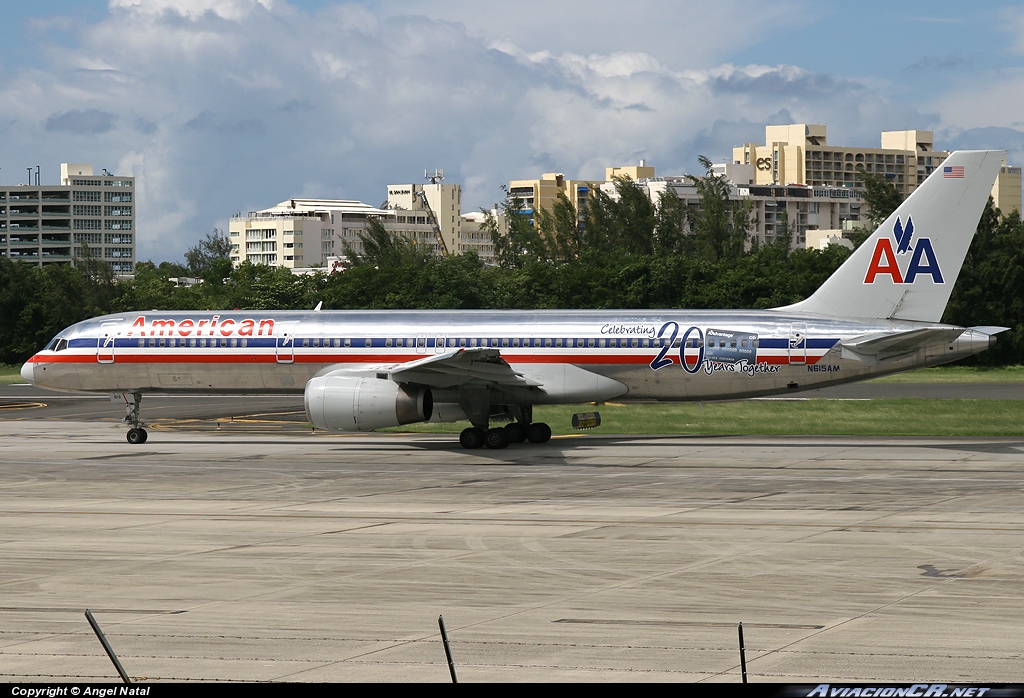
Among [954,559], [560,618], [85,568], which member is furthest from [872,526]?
[85,568]

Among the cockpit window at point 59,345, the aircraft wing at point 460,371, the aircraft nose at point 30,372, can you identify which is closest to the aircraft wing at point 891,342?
the aircraft wing at point 460,371

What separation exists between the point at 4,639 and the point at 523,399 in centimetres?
2382

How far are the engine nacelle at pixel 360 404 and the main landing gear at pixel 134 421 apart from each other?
8.00 meters

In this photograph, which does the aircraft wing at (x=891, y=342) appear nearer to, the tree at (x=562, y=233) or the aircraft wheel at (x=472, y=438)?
the aircraft wheel at (x=472, y=438)

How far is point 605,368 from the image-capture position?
1439 inches

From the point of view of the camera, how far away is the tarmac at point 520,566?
12508mm

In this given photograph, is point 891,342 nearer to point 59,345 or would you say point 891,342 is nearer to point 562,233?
point 59,345

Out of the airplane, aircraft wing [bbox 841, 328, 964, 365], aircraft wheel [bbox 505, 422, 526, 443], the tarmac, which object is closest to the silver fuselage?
the airplane

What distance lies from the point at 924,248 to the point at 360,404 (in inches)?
667

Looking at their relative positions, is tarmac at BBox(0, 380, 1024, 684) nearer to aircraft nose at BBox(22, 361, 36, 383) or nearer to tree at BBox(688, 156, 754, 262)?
aircraft nose at BBox(22, 361, 36, 383)

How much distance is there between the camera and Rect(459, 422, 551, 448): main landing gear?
3631 centimetres

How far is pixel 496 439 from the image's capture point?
119 ft

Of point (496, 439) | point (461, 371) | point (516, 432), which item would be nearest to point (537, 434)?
point (516, 432)

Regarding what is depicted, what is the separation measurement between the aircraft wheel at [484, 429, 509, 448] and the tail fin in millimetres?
10504
